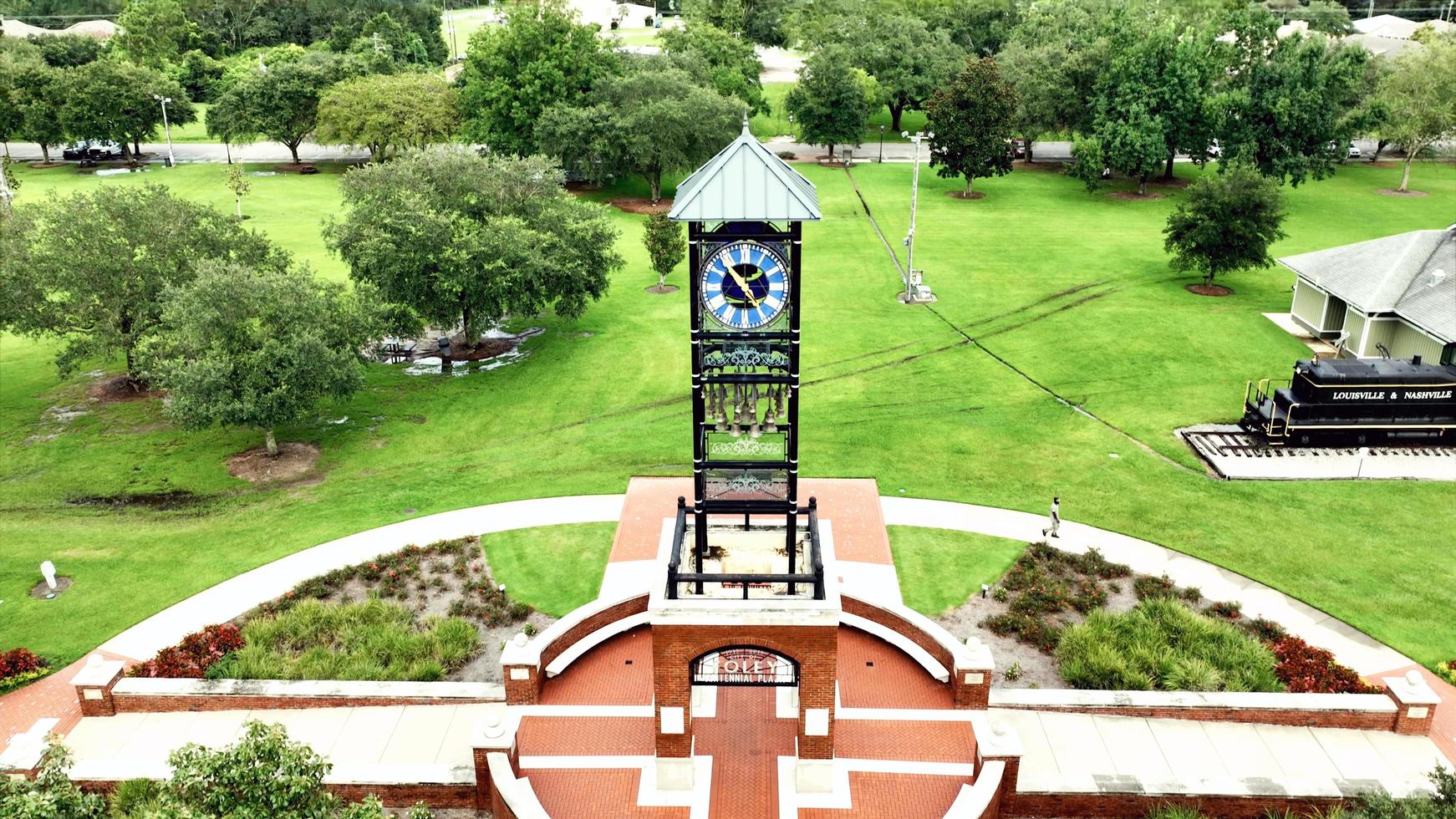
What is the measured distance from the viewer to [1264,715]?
21266 mm

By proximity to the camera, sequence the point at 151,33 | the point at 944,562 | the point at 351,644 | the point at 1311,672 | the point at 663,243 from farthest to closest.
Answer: the point at 151,33 → the point at 663,243 → the point at 944,562 → the point at 351,644 → the point at 1311,672

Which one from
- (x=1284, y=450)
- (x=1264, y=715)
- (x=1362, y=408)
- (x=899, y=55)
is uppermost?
(x=899, y=55)

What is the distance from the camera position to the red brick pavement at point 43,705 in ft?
71.5

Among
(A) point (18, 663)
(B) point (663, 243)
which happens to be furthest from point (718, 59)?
(A) point (18, 663)

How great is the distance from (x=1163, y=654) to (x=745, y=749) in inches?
409

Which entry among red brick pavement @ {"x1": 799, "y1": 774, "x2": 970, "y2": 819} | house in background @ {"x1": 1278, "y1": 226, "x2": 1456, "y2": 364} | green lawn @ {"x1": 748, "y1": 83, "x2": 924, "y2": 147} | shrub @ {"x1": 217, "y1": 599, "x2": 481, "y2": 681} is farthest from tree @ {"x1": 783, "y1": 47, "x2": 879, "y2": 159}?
red brick pavement @ {"x1": 799, "y1": 774, "x2": 970, "y2": 819}

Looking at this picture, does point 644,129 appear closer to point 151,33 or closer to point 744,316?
point 744,316

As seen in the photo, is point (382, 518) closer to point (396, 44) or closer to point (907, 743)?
point (907, 743)

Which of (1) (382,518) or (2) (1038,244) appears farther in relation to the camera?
(2) (1038,244)

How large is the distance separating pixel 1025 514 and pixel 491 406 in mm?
20381

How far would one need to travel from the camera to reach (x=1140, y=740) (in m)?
20.9

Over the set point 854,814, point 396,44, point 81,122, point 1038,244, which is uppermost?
point 396,44

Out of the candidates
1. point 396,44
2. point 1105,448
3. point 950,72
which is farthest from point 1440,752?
point 396,44

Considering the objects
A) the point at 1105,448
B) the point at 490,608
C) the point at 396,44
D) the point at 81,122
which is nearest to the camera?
the point at 490,608
